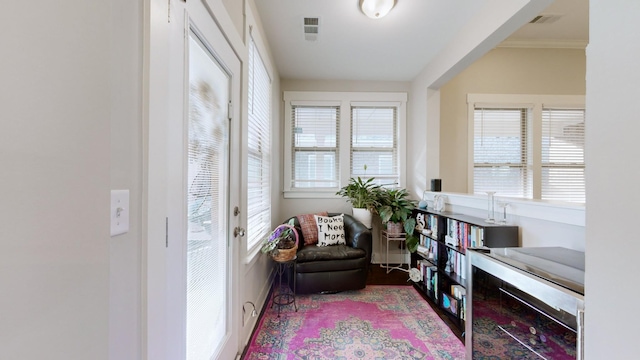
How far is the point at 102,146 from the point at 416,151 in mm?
3345

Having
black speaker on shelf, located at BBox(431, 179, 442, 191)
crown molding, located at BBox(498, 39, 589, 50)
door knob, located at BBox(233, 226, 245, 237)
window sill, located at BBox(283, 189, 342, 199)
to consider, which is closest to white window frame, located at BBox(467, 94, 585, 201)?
crown molding, located at BBox(498, 39, 589, 50)

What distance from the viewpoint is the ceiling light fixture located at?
6.29 ft

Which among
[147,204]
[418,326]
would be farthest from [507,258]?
[147,204]

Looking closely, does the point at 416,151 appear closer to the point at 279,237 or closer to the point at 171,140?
the point at 279,237

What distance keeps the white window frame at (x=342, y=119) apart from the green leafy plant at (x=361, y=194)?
22 centimetres

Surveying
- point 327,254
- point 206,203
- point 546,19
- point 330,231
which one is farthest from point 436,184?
point 206,203

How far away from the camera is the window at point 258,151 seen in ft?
6.48

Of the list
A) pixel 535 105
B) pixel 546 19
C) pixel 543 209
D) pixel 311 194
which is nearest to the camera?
pixel 543 209

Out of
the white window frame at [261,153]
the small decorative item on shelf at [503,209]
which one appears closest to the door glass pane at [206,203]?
the white window frame at [261,153]

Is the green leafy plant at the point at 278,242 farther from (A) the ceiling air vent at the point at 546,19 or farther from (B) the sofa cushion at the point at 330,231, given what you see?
(A) the ceiling air vent at the point at 546,19

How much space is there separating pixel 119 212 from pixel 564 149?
179 inches

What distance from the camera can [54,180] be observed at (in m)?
0.38

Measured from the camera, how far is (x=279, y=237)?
217 cm

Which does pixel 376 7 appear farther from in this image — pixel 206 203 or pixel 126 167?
pixel 126 167
